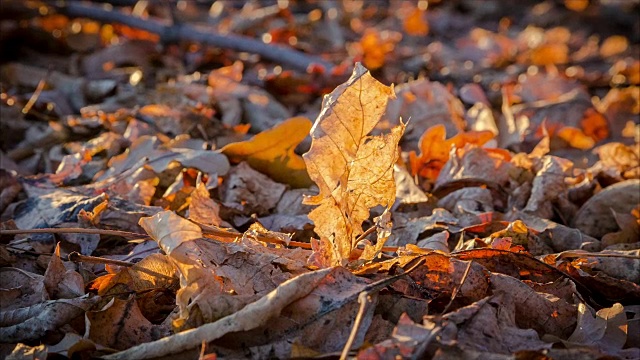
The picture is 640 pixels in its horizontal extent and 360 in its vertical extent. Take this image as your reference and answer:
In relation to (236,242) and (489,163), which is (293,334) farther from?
(489,163)

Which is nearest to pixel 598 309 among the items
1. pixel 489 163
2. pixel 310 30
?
pixel 489 163

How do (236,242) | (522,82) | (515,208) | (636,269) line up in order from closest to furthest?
(236,242) → (636,269) → (515,208) → (522,82)

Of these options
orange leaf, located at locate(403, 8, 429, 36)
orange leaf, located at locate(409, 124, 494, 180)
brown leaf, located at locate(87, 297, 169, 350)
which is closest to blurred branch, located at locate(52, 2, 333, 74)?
orange leaf, located at locate(409, 124, 494, 180)

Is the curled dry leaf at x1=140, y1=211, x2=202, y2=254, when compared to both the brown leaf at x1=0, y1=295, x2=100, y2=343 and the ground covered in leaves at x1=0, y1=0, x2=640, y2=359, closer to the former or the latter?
the ground covered in leaves at x1=0, y1=0, x2=640, y2=359

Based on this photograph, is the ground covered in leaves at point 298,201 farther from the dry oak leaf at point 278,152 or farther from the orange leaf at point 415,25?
the orange leaf at point 415,25

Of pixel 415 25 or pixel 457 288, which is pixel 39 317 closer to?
pixel 457 288

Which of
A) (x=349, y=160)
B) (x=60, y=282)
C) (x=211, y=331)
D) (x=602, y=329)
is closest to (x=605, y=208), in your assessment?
(x=602, y=329)
